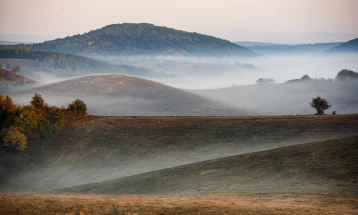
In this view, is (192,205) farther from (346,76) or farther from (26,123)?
(346,76)

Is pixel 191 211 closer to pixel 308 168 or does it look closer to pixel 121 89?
pixel 308 168

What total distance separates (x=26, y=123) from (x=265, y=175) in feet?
128

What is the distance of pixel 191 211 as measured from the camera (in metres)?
21.0

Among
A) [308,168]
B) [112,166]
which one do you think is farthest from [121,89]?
[308,168]

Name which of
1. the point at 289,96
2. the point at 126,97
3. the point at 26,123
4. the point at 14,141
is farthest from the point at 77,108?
the point at 289,96

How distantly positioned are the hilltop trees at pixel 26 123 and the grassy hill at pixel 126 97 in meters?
47.4

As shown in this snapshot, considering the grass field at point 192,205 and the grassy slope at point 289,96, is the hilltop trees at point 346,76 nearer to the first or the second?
the grassy slope at point 289,96

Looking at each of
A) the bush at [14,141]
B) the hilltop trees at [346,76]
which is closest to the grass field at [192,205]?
the bush at [14,141]

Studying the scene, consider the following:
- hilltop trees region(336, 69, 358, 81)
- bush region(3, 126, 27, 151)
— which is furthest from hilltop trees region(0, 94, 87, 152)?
hilltop trees region(336, 69, 358, 81)

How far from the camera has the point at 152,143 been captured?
52.4 m

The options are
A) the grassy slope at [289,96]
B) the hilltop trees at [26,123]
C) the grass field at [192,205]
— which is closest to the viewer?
the grass field at [192,205]

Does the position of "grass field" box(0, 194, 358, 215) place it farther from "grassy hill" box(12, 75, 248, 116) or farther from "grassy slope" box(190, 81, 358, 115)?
"grassy slope" box(190, 81, 358, 115)

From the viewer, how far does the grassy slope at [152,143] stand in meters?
45.8

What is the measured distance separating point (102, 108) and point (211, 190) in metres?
95.2
